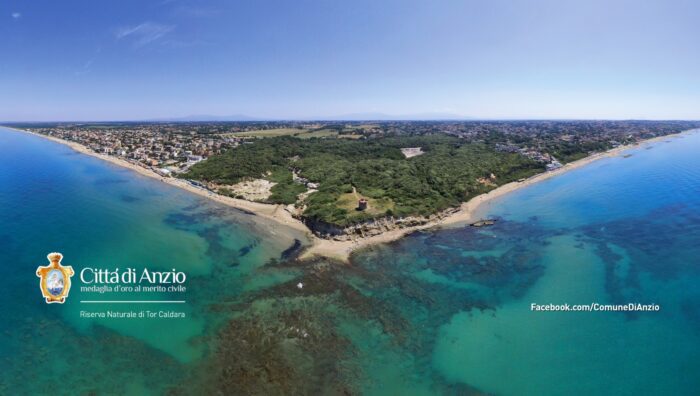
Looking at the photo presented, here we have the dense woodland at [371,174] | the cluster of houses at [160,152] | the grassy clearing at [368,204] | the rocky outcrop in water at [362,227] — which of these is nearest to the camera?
the rocky outcrop in water at [362,227]

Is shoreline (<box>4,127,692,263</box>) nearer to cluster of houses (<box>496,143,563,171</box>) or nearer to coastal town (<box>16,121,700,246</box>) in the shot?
coastal town (<box>16,121,700,246</box>)

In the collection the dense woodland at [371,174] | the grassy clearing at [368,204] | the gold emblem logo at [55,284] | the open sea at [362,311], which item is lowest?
the open sea at [362,311]

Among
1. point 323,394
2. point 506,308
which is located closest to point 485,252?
point 506,308

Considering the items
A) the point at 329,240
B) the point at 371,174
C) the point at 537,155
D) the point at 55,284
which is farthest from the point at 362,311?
the point at 537,155

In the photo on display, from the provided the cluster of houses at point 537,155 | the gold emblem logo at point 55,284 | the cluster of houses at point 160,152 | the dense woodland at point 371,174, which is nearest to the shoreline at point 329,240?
the cluster of houses at point 537,155

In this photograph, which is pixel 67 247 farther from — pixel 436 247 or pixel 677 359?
pixel 677 359

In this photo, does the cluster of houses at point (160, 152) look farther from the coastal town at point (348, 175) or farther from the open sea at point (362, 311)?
the open sea at point (362, 311)

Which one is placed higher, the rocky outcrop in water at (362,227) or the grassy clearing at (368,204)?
the grassy clearing at (368,204)
